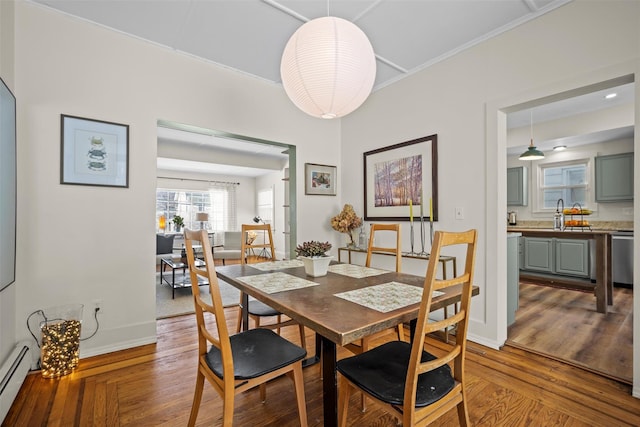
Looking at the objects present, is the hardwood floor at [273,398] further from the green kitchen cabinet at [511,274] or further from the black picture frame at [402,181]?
the black picture frame at [402,181]

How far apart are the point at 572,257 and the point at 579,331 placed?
2362mm

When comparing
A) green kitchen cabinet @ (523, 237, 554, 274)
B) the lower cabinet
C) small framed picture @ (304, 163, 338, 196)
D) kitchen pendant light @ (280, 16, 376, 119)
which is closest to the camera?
kitchen pendant light @ (280, 16, 376, 119)

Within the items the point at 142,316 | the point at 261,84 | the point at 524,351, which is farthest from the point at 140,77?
the point at 524,351

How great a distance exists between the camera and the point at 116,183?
2441mm

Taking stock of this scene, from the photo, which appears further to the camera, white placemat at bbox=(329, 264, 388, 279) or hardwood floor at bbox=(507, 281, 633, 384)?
hardwood floor at bbox=(507, 281, 633, 384)

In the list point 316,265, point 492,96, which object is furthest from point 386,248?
point 492,96

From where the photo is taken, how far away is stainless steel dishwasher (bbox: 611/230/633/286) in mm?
4320

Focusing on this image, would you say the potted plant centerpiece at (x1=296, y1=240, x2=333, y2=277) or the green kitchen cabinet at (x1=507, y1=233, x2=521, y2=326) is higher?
the potted plant centerpiece at (x1=296, y1=240, x2=333, y2=277)

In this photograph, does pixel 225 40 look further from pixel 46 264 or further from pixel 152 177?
pixel 46 264

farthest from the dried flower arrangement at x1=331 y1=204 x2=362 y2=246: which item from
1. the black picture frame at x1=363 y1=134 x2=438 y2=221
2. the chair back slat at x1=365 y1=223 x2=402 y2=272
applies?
the chair back slat at x1=365 y1=223 x2=402 y2=272

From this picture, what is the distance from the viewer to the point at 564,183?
17.4 ft

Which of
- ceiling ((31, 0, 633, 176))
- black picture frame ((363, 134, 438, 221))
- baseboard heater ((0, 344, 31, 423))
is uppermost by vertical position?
ceiling ((31, 0, 633, 176))

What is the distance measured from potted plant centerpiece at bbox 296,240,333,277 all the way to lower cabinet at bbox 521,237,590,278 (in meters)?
4.68

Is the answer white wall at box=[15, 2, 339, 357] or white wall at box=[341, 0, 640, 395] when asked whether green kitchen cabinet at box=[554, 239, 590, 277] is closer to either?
white wall at box=[341, 0, 640, 395]
